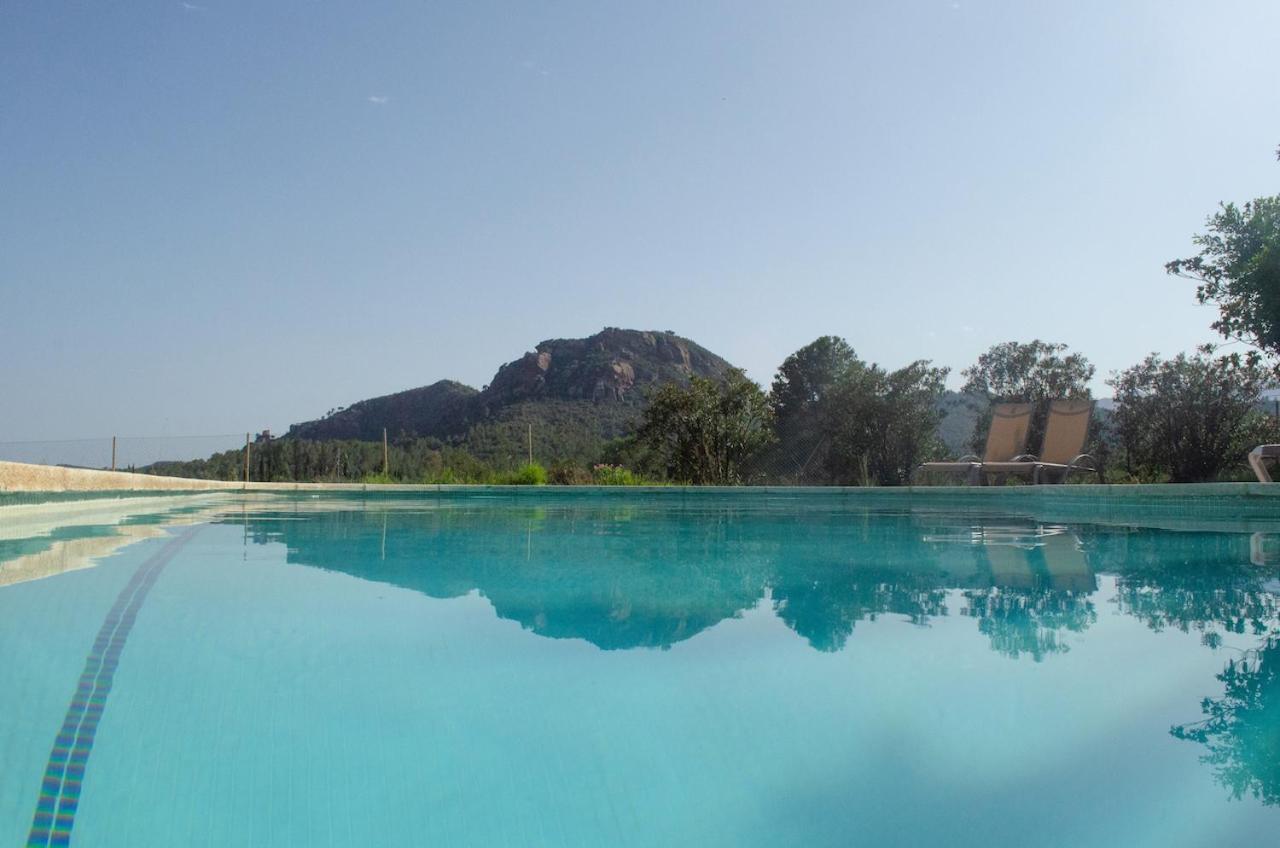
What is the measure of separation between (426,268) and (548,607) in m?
12.7

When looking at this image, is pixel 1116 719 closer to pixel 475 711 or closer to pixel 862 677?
pixel 862 677

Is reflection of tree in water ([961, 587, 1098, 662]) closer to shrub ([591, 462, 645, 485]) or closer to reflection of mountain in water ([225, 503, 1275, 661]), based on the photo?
reflection of mountain in water ([225, 503, 1275, 661])

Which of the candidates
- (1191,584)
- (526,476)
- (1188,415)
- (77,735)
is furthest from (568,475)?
(77,735)

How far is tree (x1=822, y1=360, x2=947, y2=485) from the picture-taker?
40.3 feet

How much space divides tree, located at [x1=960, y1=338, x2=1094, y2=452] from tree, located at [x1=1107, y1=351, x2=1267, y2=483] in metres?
0.78

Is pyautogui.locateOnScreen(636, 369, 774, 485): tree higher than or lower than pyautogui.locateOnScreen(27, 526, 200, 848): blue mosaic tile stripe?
higher

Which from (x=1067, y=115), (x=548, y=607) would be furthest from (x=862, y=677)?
(x=1067, y=115)

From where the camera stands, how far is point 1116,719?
1786mm

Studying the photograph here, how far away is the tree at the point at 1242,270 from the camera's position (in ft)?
24.9

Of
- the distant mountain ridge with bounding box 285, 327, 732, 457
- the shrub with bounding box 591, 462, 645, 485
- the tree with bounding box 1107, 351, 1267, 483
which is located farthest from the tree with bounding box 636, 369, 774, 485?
the distant mountain ridge with bounding box 285, 327, 732, 457

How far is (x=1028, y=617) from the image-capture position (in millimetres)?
2902

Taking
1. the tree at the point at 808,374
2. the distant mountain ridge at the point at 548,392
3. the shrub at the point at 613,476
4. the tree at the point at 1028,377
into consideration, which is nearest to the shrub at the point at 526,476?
the shrub at the point at 613,476

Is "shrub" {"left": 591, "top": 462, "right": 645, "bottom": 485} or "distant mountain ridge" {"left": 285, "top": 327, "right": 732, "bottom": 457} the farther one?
"distant mountain ridge" {"left": 285, "top": 327, "right": 732, "bottom": 457}

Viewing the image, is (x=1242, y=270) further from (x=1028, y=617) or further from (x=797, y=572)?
(x=1028, y=617)
